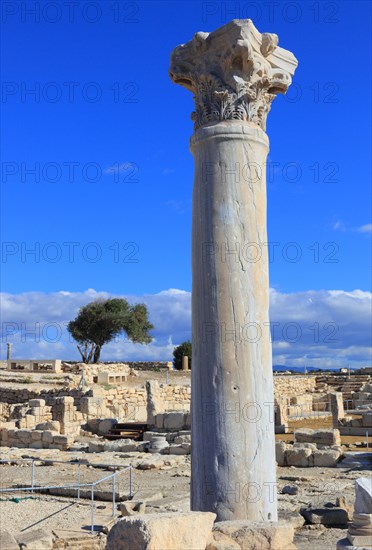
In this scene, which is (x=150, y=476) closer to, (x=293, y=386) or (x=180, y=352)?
(x=293, y=386)

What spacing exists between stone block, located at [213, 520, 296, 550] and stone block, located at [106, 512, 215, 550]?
10.9 inches

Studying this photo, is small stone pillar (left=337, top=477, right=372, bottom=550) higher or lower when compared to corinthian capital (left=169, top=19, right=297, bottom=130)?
lower

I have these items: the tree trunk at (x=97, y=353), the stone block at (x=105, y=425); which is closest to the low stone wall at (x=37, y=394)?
the stone block at (x=105, y=425)

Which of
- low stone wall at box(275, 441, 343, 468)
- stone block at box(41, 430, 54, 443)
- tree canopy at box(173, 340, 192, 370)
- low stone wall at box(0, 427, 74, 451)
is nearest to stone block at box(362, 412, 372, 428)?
low stone wall at box(275, 441, 343, 468)

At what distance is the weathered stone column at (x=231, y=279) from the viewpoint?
18.1ft

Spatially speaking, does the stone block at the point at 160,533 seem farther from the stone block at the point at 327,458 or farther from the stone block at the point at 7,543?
the stone block at the point at 327,458

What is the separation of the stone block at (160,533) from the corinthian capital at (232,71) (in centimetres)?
372

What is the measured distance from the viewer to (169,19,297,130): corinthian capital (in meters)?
6.04

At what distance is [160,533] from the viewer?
4.33 m

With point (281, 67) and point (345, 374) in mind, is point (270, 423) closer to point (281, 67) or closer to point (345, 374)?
point (281, 67)

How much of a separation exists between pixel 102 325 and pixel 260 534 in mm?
52194

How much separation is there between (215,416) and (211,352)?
1.85 feet

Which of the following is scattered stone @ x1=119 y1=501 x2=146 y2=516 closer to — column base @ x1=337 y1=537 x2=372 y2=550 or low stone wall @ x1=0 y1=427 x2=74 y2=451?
column base @ x1=337 y1=537 x2=372 y2=550

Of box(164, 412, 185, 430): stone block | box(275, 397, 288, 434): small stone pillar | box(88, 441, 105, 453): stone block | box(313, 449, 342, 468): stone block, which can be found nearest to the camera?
box(313, 449, 342, 468): stone block
